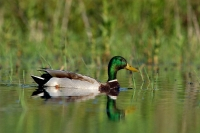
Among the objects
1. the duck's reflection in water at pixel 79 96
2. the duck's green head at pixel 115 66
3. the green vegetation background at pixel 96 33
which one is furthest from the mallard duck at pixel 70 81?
the green vegetation background at pixel 96 33

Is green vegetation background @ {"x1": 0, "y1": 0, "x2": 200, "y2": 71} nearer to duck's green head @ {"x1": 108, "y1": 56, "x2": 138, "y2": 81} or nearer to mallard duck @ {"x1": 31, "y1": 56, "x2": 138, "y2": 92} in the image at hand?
duck's green head @ {"x1": 108, "y1": 56, "x2": 138, "y2": 81}

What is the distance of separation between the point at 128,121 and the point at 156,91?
10.1 feet

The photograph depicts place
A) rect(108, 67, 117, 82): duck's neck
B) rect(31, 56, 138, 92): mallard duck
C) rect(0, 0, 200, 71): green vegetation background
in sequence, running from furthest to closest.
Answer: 1. rect(0, 0, 200, 71): green vegetation background
2. rect(108, 67, 117, 82): duck's neck
3. rect(31, 56, 138, 92): mallard duck

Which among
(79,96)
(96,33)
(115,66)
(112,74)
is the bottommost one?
(79,96)

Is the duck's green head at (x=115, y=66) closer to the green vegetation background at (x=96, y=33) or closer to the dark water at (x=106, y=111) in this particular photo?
the dark water at (x=106, y=111)

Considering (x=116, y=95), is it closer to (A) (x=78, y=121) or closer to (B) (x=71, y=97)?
(B) (x=71, y=97)

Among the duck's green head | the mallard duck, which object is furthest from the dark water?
the duck's green head

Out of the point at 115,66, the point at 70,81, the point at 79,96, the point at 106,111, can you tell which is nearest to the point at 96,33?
the point at 115,66

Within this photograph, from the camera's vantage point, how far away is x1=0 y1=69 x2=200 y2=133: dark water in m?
7.70

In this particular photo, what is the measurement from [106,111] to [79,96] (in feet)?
5.95

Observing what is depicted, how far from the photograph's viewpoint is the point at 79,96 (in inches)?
423

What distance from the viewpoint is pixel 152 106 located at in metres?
9.48

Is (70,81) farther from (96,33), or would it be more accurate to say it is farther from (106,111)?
(96,33)

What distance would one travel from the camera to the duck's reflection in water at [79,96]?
352 inches
